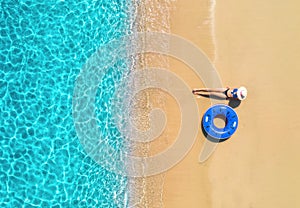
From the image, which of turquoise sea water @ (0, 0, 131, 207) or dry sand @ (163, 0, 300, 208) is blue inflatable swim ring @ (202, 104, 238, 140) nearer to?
dry sand @ (163, 0, 300, 208)

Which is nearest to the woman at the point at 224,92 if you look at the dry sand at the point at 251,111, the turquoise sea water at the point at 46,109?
the dry sand at the point at 251,111

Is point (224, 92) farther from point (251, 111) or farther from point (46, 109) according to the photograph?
point (46, 109)

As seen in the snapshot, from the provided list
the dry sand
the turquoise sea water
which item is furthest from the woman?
the turquoise sea water

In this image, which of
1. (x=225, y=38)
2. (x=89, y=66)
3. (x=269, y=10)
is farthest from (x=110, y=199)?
(x=269, y=10)

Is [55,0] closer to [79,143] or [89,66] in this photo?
[89,66]

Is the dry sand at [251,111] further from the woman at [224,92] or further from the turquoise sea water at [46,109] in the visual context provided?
the turquoise sea water at [46,109]

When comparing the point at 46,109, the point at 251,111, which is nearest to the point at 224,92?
the point at 251,111
